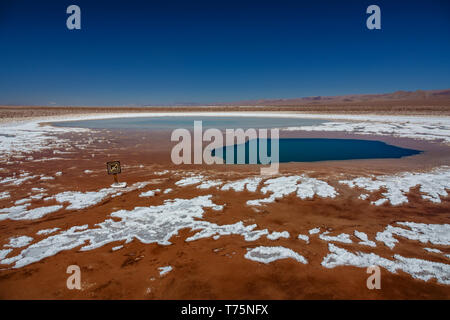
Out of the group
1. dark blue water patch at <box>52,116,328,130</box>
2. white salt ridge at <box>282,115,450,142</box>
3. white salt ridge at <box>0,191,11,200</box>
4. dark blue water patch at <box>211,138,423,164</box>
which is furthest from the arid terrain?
dark blue water patch at <box>52,116,328,130</box>

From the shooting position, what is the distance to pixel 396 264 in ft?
9.29

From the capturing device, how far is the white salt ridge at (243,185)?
5.36 m

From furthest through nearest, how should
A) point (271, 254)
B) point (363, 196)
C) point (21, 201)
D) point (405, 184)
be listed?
point (405, 184), point (363, 196), point (21, 201), point (271, 254)

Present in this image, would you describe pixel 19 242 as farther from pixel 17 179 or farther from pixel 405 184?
pixel 405 184

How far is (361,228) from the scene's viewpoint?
366cm

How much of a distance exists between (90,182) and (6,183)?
189 cm

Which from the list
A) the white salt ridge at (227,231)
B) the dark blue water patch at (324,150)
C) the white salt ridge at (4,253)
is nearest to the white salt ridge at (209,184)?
the white salt ridge at (227,231)

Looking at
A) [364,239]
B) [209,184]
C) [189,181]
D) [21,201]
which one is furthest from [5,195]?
[364,239]

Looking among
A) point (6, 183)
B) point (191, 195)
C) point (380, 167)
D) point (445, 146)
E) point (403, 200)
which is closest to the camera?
point (403, 200)

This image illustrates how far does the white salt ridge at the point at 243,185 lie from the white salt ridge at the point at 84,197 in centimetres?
210

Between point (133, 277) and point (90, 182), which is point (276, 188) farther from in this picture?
point (90, 182)

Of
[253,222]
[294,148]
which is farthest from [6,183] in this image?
[294,148]

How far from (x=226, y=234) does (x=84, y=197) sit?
319 cm

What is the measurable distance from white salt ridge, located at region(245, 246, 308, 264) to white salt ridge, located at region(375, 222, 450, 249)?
1304mm
